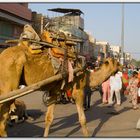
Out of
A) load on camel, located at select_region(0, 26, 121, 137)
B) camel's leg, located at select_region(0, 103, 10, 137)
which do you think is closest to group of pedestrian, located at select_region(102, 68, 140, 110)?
load on camel, located at select_region(0, 26, 121, 137)

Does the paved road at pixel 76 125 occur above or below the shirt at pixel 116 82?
below

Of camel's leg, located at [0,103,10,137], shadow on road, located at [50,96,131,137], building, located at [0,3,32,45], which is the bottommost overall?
shadow on road, located at [50,96,131,137]

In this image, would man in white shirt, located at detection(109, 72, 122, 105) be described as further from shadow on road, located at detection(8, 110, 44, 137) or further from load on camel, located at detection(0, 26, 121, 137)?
load on camel, located at detection(0, 26, 121, 137)

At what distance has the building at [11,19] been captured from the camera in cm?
2775

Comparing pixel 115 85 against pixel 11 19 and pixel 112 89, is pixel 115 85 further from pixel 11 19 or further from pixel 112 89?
pixel 11 19

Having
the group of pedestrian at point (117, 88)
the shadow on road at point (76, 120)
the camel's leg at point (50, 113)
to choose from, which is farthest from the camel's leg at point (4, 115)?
the group of pedestrian at point (117, 88)

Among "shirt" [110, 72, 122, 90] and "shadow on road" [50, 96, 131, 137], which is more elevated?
"shirt" [110, 72, 122, 90]

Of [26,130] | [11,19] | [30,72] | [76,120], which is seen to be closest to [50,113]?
[26,130]

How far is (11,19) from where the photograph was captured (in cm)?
2922

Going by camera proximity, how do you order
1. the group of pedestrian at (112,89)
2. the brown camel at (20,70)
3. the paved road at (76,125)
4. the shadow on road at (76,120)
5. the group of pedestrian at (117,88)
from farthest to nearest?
the group of pedestrian at (112,89), the group of pedestrian at (117,88), the shadow on road at (76,120), the paved road at (76,125), the brown camel at (20,70)

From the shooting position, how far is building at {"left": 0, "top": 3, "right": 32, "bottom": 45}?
27.8 meters

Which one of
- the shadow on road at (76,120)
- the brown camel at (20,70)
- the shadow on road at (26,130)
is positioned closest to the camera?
the brown camel at (20,70)

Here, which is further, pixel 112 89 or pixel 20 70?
pixel 112 89

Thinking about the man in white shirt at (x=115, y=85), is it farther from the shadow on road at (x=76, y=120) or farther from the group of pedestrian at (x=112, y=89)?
the shadow on road at (x=76, y=120)
